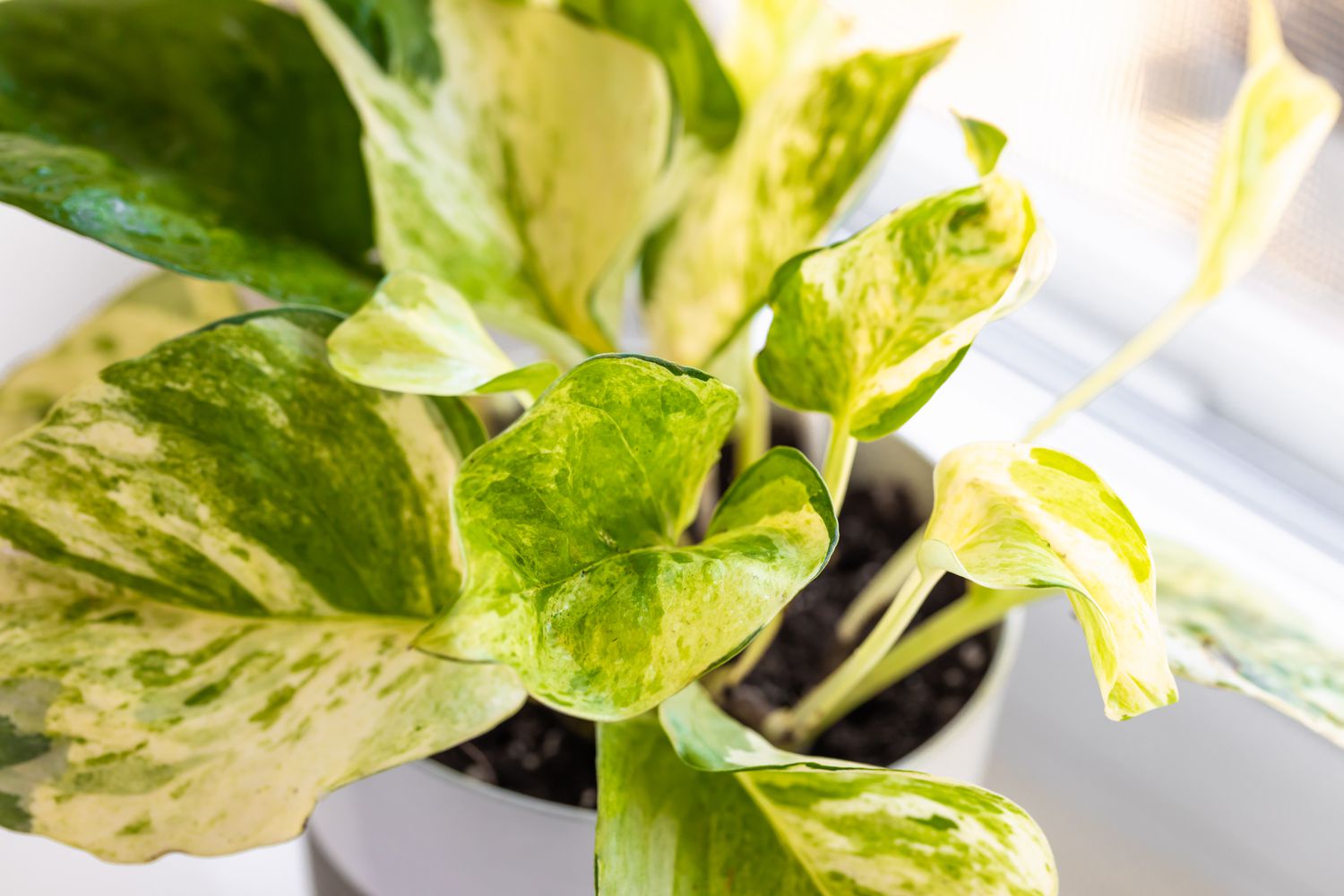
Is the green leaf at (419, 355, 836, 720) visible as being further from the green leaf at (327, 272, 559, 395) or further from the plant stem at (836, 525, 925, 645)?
the plant stem at (836, 525, 925, 645)

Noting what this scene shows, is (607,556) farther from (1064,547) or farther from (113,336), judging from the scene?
(113,336)

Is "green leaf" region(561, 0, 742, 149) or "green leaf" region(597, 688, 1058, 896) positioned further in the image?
"green leaf" region(561, 0, 742, 149)

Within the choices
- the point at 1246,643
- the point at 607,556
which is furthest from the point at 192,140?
the point at 1246,643

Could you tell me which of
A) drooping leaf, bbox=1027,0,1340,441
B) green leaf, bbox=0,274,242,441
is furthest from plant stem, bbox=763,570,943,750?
green leaf, bbox=0,274,242,441

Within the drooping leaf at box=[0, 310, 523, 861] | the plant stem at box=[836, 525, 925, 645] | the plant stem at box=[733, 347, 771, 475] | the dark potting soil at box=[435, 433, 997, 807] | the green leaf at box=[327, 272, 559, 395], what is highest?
the green leaf at box=[327, 272, 559, 395]

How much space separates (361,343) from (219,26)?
145 millimetres

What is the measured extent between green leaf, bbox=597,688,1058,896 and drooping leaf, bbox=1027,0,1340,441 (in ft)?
0.51

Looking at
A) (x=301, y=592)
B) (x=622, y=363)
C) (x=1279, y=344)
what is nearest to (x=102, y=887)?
(x=301, y=592)

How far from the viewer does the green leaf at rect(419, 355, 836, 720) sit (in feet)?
0.72

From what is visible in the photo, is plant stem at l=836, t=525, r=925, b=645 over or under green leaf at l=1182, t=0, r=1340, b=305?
under

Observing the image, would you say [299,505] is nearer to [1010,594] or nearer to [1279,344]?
[1010,594]

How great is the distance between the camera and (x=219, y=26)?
13.5 inches

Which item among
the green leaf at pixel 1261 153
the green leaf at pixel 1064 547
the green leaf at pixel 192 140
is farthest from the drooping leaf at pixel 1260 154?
the green leaf at pixel 192 140

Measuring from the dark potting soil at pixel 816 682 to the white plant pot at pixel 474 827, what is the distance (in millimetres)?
33
